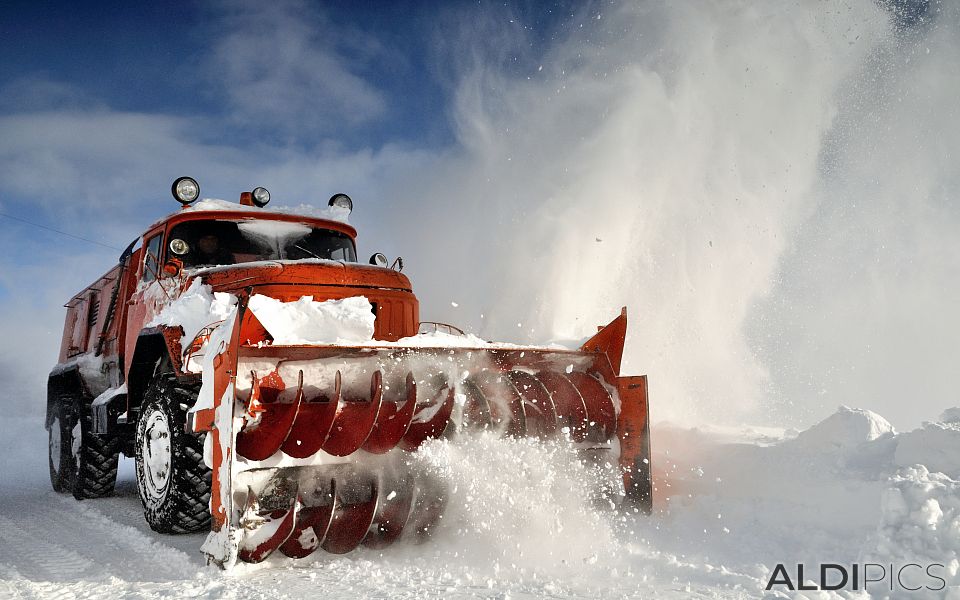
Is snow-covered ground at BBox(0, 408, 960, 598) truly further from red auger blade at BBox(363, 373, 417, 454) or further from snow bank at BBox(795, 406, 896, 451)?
red auger blade at BBox(363, 373, 417, 454)

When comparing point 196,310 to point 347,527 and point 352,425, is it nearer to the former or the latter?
point 352,425

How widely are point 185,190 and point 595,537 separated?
4553mm

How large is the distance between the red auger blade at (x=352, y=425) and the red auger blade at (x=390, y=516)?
1.75 ft

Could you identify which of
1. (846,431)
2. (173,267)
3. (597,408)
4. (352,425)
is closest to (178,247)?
(173,267)

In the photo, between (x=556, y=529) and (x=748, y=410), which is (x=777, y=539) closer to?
(x=556, y=529)

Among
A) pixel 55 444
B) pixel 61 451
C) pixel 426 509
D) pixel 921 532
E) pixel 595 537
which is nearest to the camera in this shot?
pixel 921 532

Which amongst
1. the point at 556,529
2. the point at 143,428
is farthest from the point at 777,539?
the point at 143,428

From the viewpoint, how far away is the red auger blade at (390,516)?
4156 mm

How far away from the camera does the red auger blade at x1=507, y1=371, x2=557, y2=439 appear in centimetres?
462

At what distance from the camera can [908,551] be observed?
3525 millimetres

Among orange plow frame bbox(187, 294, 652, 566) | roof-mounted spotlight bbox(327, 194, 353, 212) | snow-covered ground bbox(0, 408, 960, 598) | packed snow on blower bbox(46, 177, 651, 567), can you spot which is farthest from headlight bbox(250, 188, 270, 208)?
snow-covered ground bbox(0, 408, 960, 598)

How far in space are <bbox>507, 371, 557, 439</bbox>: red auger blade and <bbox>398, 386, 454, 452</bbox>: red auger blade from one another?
66 cm

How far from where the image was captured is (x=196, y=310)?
15.7 feet

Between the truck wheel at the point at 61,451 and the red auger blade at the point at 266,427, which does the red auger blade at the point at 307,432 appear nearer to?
the red auger blade at the point at 266,427
